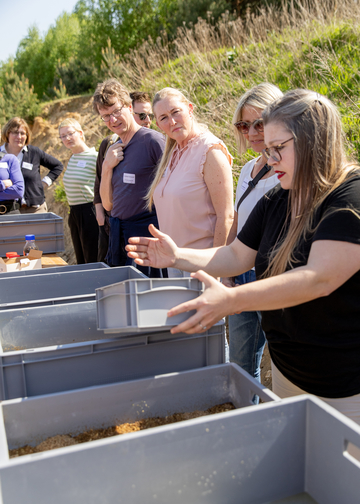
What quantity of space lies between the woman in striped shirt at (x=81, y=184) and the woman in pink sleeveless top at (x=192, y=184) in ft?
6.79

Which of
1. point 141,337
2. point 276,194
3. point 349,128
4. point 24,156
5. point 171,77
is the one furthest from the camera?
point 171,77

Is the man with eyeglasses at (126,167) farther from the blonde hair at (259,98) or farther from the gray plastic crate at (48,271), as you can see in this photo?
the blonde hair at (259,98)

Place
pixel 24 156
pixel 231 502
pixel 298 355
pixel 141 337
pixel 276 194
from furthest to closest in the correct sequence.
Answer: pixel 24 156
pixel 276 194
pixel 141 337
pixel 298 355
pixel 231 502

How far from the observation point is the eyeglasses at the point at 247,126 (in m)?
1.92

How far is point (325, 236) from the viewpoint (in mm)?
1043

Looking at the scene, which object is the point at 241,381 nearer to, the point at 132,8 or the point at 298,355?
the point at 298,355

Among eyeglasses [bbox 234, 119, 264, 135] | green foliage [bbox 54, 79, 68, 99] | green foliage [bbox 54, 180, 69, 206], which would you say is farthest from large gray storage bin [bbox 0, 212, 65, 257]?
green foliage [bbox 54, 79, 68, 99]

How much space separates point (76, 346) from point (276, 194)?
2.63 ft

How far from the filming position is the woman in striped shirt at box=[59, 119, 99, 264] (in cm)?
419

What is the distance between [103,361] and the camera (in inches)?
50.7

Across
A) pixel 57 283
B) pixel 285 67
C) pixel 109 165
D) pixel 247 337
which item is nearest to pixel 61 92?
pixel 285 67

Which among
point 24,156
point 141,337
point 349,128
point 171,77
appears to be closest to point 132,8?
point 171,77

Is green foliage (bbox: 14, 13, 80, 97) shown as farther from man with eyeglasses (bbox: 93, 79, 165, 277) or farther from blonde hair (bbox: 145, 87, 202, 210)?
blonde hair (bbox: 145, 87, 202, 210)

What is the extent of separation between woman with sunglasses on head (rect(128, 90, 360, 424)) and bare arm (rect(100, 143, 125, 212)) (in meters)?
1.80
